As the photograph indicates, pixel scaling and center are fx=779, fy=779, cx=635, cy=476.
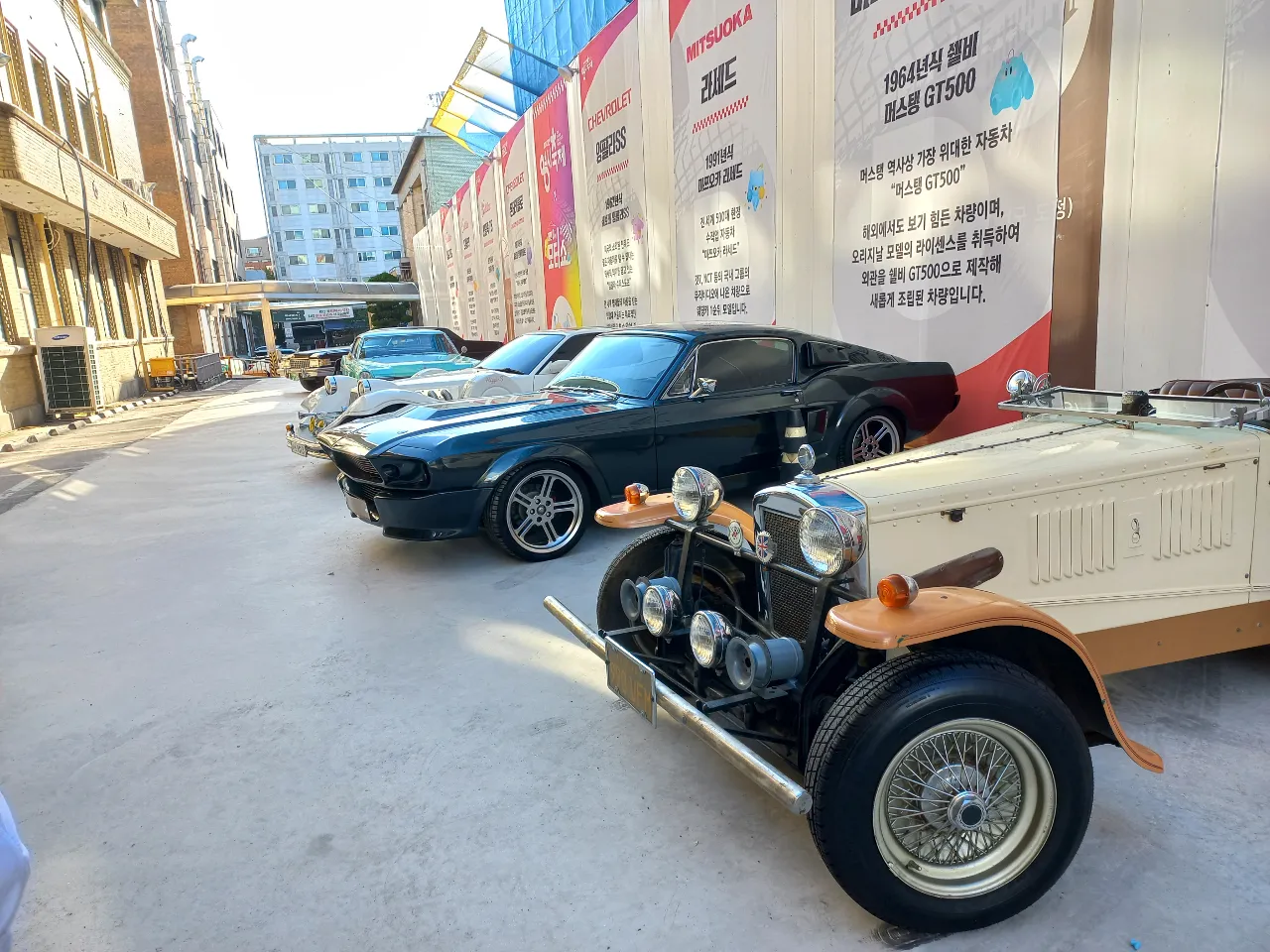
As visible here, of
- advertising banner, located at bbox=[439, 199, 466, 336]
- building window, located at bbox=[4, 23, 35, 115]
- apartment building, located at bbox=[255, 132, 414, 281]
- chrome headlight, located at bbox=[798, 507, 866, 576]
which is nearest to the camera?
chrome headlight, located at bbox=[798, 507, 866, 576]

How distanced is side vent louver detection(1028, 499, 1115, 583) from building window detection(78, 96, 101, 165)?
27807 millimetres

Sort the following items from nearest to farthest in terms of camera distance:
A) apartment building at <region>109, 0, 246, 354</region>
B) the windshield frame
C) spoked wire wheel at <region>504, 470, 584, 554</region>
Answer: spoked wire wheel at <region>504, 470, 584, 554</region> → the windshield frame → apartment building at <region>109, 0, 246, 354</region>

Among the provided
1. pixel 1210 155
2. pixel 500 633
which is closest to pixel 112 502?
pixel 500 633

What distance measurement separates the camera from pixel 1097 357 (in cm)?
566

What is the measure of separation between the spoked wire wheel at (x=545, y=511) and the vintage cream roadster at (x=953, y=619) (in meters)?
1.95

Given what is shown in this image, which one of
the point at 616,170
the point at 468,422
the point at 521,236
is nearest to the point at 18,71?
the point at 521,236

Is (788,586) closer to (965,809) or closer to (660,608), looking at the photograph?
(660,608)

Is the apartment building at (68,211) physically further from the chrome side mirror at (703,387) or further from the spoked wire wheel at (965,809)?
the spoked wire wheel at (965,809)

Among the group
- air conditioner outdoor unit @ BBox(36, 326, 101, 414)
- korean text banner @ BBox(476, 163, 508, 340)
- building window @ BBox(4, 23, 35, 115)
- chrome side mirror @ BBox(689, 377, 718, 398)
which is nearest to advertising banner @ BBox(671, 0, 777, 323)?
chrome side mirror @ BBox(689, 377, 718, 398)

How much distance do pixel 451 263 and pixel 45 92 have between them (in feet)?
40.4

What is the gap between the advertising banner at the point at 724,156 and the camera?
9.02 m

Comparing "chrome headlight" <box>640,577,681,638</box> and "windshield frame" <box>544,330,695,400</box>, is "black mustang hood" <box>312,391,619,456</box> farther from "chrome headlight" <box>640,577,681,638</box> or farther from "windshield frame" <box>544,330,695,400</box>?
"chrome headlight" <box>640,577,681,638</box>

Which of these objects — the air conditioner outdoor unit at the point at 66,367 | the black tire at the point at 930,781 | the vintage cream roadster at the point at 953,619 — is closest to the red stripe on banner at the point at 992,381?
the vintage cream roadster at the point at 953,619

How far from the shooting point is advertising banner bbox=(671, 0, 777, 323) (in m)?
9.02
